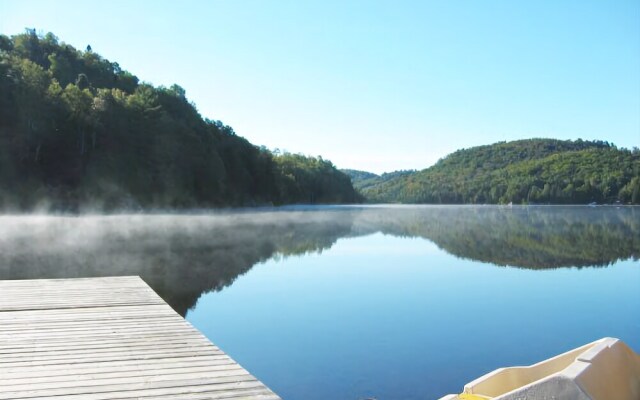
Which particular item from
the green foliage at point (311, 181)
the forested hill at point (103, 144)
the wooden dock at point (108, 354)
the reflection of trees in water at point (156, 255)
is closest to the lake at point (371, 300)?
the reflection of trees in water at point (156, 255)

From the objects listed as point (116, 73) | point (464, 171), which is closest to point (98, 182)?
point (116, 73)

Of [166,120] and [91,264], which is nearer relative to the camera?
[91,264]

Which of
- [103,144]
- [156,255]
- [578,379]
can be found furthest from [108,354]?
[103,144]

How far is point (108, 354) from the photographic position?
458 centimetres

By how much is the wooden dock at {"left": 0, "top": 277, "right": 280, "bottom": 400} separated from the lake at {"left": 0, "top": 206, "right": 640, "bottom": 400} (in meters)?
1.19

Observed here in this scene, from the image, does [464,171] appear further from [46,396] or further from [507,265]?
[46,396]

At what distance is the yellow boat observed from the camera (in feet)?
7.75

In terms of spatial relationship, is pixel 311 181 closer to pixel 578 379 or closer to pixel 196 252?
pixel 196 252

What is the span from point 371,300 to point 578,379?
314 inches

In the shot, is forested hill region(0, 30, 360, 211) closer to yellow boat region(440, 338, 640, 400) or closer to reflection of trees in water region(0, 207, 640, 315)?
reflection of trees in water region(0, 207, 640, 315)

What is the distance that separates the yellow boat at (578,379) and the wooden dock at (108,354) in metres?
1.46

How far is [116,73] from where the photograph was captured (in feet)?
237

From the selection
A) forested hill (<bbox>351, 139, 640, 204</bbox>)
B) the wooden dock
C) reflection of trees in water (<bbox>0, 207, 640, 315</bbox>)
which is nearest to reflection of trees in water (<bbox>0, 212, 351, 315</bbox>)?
reflection of trees in water (<bbox>0, 207, 640, 315</bbox>)

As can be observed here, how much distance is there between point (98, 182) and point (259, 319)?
40.6 m
